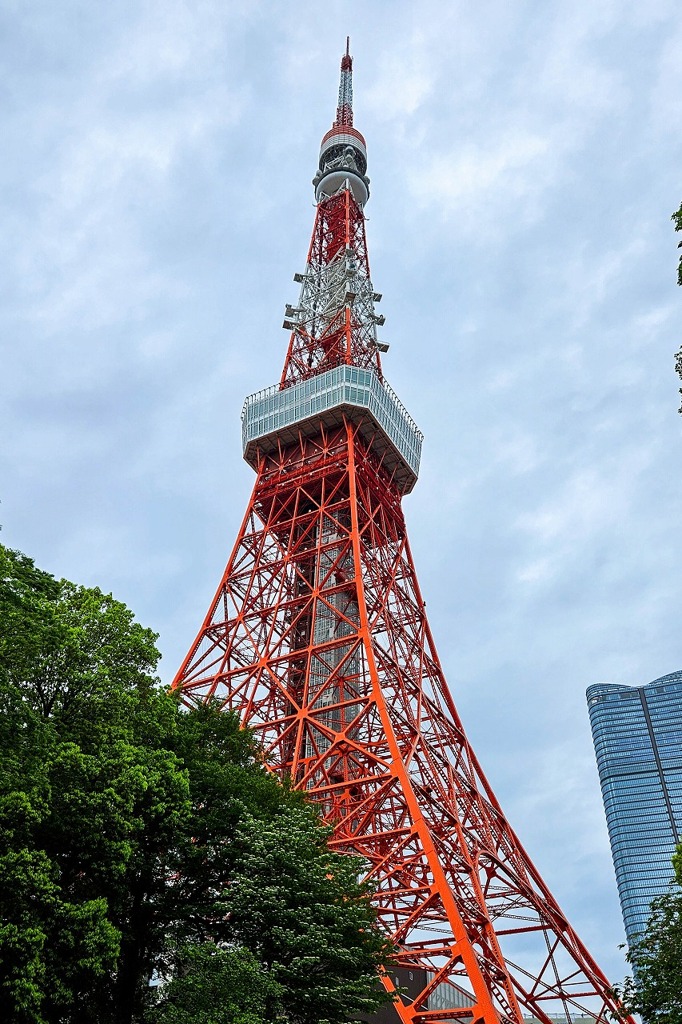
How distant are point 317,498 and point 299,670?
301 inches

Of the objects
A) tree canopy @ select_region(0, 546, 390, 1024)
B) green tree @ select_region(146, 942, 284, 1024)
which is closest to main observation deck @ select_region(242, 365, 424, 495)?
tree canopy @ select_region(0, 546, 390, 1024)

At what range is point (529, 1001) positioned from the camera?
23328 millimetres

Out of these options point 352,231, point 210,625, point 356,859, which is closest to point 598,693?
point 352,231

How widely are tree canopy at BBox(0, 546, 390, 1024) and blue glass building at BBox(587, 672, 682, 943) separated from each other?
336ft

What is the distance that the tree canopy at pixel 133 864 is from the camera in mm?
12375

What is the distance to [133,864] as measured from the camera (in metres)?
14.8

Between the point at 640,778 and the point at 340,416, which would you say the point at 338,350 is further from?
the point at 640,778

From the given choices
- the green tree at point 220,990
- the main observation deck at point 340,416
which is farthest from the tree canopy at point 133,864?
the main observation deck at point 340,416

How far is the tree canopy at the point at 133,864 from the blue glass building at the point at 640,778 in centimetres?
10231

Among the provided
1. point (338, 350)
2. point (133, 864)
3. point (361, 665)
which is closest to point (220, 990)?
point (133, 864)

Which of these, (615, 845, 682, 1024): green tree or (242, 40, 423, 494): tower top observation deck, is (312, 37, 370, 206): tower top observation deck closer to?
(242, 40, 423, 494): tower top observation deck

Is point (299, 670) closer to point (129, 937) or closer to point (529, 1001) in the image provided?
point (529, 1001)

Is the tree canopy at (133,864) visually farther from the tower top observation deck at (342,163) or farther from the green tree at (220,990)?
the tower top observation deck at (342,163)

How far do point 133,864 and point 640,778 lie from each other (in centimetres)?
11145
